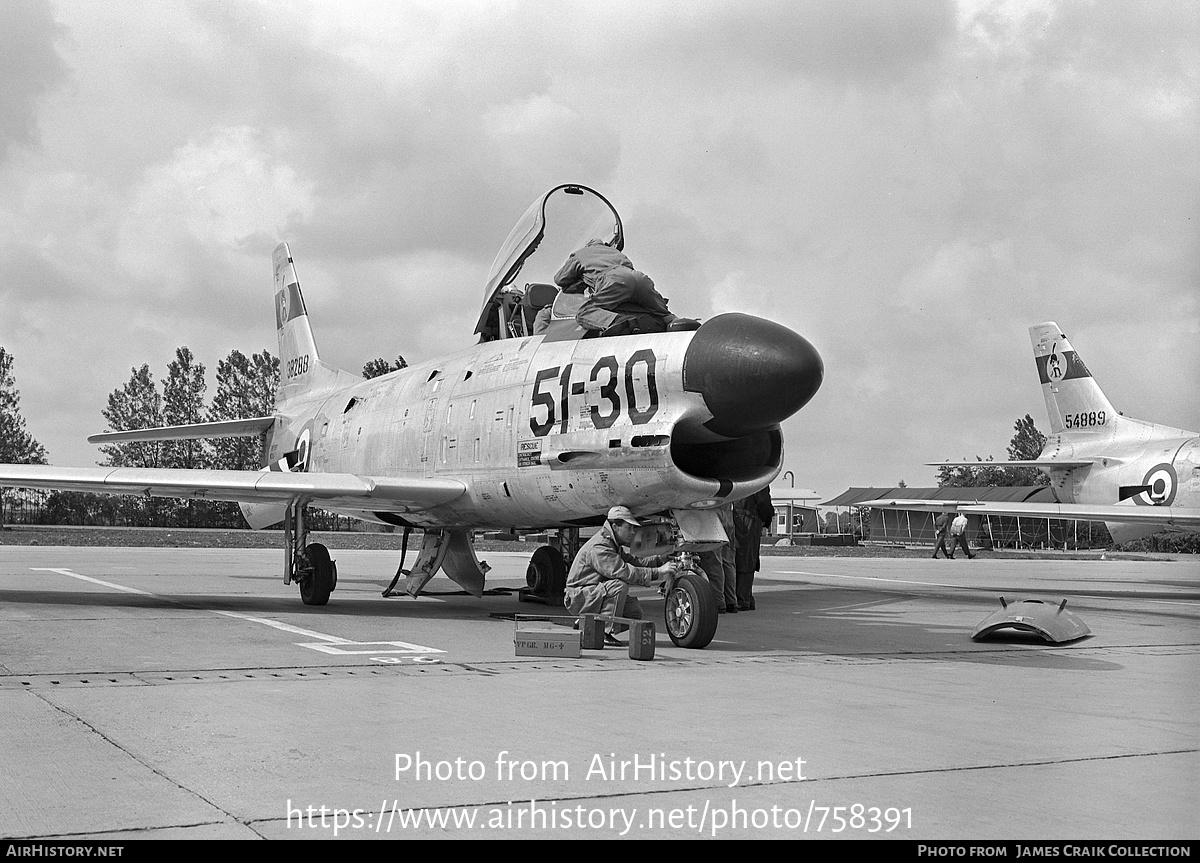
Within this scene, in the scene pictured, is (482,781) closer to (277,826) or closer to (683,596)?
(277,826)

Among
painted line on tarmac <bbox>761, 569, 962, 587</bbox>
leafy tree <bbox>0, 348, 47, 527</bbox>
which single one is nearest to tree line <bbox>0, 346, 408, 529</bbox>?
leafy tree <bbox>0, 348, 47, 527</bbox>

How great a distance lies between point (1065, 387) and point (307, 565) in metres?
18.3

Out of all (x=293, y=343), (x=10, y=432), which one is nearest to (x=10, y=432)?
(x=10, y=432)

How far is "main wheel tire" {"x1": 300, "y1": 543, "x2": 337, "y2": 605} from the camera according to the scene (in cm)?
1245

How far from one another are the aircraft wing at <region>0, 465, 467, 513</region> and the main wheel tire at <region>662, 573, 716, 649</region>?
3.63m

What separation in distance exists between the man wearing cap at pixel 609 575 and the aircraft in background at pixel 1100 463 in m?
8.86

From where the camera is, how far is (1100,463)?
74.4 feet

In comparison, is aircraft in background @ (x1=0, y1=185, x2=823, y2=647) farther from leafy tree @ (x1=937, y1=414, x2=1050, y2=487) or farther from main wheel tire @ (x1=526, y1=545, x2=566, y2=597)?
leafy tree @ (x1=937, y1=414, x2=1050, y2=487)

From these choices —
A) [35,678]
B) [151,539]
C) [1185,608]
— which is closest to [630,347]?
[35,678]

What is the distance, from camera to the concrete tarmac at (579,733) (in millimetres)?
3654

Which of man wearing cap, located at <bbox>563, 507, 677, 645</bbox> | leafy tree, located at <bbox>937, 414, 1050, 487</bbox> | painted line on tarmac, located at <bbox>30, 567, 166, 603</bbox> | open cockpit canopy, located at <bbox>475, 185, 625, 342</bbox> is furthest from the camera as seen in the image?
leafy tree, located at <bbox>937, 414, 1050, 487</bbox>

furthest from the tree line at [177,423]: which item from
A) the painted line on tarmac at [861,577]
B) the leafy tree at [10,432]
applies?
the painted line on tarmac at [861,577]

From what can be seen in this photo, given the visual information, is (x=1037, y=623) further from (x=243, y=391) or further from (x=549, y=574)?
(x=243, y=391)

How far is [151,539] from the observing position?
1336 inches
